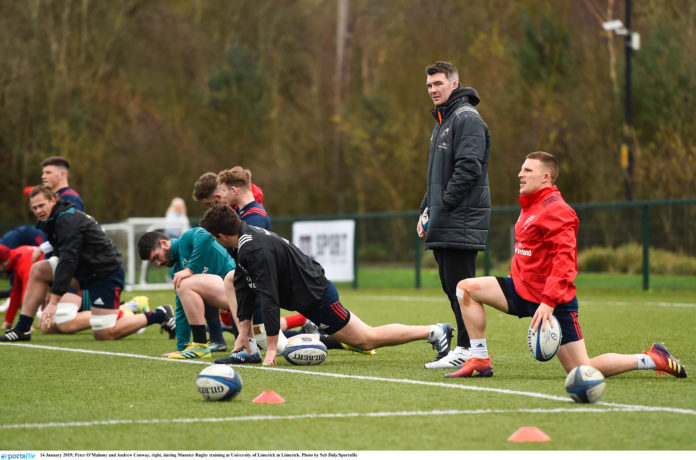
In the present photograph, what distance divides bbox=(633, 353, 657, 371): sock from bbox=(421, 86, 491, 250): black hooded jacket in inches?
58.8

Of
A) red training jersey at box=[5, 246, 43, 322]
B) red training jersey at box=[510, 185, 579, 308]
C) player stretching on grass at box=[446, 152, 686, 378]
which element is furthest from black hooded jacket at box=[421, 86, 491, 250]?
red training jersey at box=[5, 246, 43, 322]

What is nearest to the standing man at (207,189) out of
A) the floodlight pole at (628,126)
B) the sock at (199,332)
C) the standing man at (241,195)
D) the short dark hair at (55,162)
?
the standing man at (241,195)

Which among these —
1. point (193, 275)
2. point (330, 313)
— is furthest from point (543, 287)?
point (193, 275)

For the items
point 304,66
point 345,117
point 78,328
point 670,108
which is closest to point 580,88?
point 670,108

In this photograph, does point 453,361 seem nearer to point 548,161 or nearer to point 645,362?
point 645,362

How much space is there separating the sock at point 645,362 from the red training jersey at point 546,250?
2.30ft

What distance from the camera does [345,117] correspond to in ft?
125

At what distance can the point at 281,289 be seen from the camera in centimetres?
812

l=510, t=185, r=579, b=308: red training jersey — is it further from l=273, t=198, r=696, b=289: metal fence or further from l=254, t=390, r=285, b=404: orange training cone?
l=273, t=198, r=696, b=289: metal fence

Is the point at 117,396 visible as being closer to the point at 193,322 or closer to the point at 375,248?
the point at 193,322

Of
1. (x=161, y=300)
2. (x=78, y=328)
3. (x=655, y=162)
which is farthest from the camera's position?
(x=655, y=162)

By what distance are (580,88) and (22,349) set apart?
79.5ft

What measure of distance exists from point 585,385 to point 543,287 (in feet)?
3.95

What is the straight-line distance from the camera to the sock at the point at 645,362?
6.91 meters
